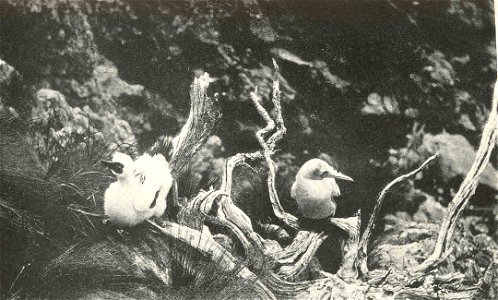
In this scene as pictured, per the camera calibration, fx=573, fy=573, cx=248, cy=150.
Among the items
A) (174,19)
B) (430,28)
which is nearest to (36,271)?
(174,19)

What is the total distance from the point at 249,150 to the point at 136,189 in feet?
1.42

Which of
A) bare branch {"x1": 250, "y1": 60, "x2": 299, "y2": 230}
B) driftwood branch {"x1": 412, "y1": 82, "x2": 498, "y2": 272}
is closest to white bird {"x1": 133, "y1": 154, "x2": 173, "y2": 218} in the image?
bare branch {"x1": 250, "y1": 60, "x2": 299, "y2": 230}

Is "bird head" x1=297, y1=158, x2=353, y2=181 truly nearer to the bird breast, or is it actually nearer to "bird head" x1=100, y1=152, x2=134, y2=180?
the bird breast

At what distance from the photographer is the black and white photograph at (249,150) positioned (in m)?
2.06

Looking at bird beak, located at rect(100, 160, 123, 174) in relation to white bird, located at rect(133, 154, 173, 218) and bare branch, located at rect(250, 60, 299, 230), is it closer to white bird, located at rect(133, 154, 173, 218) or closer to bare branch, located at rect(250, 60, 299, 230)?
white bird, located at rect(133, 154, 173, 218)

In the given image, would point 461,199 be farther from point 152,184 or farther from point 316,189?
point 152,184

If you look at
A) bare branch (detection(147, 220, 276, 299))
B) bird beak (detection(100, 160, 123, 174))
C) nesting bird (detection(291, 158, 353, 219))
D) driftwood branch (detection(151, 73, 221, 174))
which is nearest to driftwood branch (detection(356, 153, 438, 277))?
nesting bird (detection(291, 158, 353, 219))

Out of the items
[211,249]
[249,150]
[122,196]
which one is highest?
[249,150]

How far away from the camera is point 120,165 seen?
2.09 metres

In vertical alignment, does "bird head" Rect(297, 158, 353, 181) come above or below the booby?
above

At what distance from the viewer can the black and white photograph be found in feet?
6.77

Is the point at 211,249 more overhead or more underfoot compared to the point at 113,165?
more underfoot

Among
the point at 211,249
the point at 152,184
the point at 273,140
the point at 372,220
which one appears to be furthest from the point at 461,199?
the point at 152,184

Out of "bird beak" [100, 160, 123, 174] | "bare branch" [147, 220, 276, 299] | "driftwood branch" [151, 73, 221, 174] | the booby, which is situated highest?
"driftwood branch" [151, 73, 221, 174]
